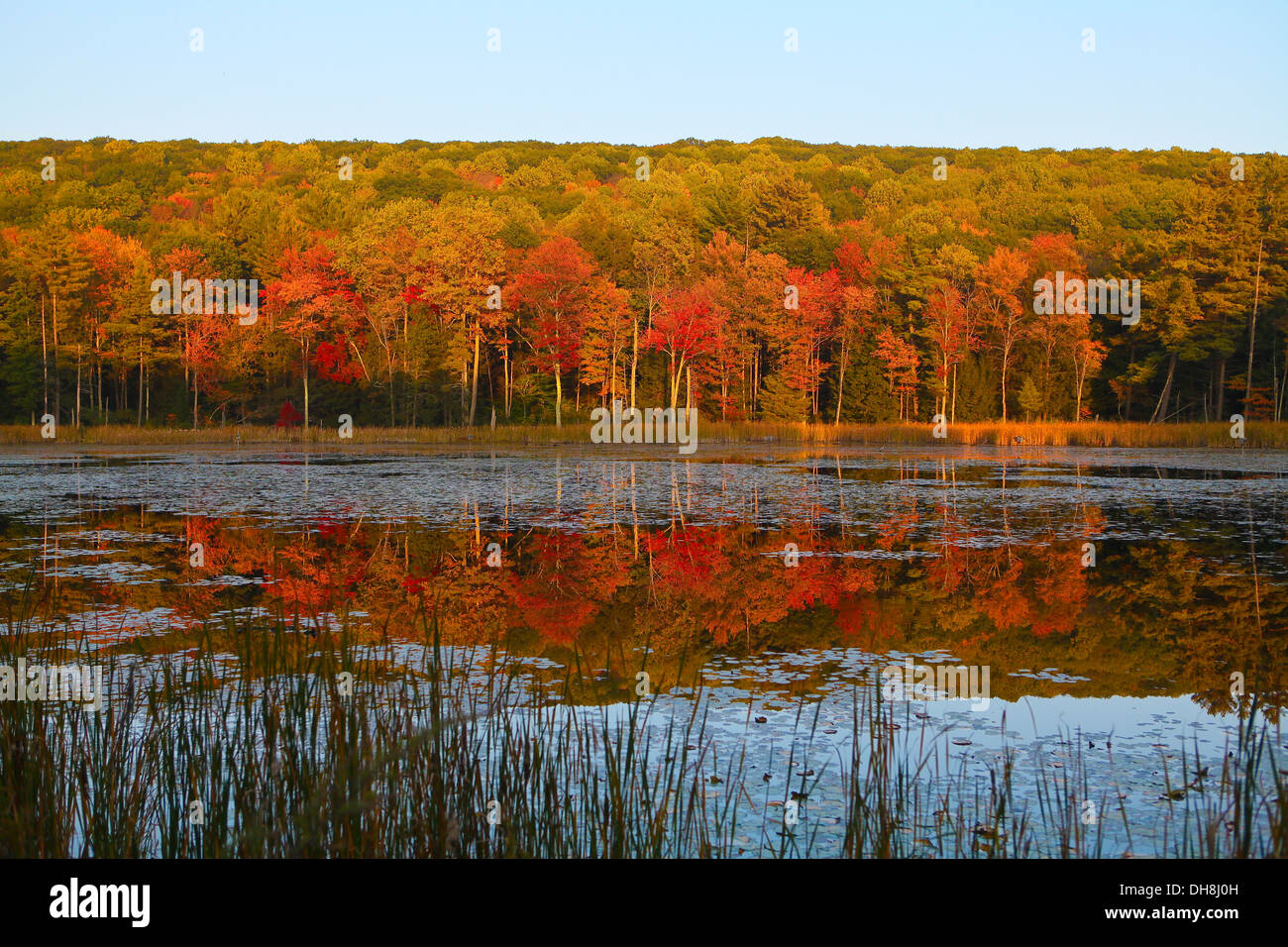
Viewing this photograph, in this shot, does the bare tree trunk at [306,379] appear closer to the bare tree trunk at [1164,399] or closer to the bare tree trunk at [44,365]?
the bare tree trunk at [44,365]

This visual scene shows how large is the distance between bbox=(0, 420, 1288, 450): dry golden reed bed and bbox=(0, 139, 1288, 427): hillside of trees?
19.6 feet

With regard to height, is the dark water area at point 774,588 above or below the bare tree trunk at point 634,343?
below

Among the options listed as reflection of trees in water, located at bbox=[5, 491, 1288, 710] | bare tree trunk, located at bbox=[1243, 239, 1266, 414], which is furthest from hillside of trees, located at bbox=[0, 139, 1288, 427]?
reflection of trees in water, located at bbox=[5, 491, 1288, 710]

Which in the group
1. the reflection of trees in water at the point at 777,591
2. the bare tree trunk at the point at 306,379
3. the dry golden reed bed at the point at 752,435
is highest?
the bare tree trunk at the point at 306,379

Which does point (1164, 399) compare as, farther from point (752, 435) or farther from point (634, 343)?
point (634, 343)

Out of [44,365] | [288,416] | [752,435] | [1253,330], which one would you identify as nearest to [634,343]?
[752,435]

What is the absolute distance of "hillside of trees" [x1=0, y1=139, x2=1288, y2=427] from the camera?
157 feet

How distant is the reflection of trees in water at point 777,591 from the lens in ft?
24.1

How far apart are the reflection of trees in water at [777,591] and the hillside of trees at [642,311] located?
35.4 meters

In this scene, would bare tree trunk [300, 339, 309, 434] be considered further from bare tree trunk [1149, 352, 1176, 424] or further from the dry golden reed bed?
bare tree trunk [1149, 352, 1176, 424]

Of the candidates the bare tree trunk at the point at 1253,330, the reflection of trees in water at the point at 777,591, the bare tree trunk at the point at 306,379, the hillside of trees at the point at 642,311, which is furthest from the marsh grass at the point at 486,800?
the bare tree trunk at the point at 1253,330

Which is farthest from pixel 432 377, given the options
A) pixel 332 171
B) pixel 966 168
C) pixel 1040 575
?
pixel 966 168
